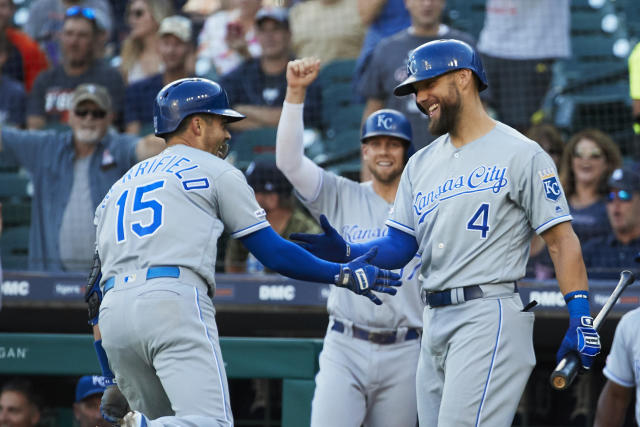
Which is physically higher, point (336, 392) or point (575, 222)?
point (575, 222)

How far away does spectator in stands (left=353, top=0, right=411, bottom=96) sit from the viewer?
7.26 metres

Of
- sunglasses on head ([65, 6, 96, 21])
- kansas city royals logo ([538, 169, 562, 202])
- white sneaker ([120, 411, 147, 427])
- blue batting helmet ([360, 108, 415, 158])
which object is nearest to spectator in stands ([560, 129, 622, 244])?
blue batting helmet ([360, 108, 415, 158])

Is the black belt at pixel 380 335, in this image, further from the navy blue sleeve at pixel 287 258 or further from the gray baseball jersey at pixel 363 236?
the navy blue sleeve at pixel 287 258

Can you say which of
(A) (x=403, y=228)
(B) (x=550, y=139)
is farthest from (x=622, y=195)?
(A) (x=403, y=228)

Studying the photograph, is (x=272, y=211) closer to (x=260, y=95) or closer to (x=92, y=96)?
(x=260, y=95)

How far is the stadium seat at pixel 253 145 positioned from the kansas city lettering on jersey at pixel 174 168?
342 cm

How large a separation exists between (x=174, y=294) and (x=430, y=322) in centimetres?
90

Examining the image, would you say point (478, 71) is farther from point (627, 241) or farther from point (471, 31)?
point (471, 31)

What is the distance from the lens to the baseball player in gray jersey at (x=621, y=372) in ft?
15.1

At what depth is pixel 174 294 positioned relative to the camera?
10.9 feet

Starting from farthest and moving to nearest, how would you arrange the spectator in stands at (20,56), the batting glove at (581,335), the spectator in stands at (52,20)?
the spectator in stands at (52,20)
the spectator in stands at (20,56)
the batting glove at (581,335)

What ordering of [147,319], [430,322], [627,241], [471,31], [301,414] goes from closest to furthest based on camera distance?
1. [147,319]
2. [430,322]
3. [301,414]
4. [627,241]
5. [471,31]

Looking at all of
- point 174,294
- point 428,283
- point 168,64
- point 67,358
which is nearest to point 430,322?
point 428,283

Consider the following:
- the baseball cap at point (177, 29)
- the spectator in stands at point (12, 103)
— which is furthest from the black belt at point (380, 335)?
the spectator in stands at point (12, 103)
